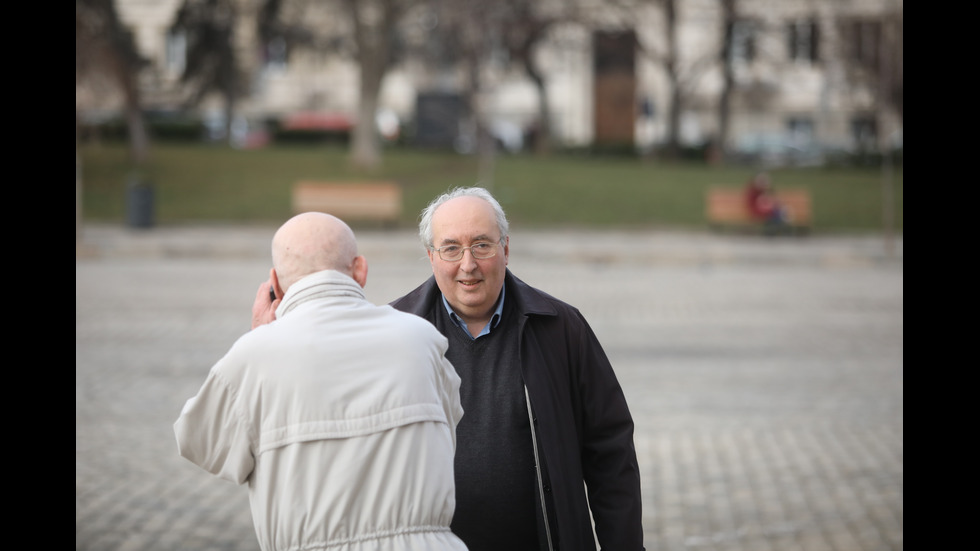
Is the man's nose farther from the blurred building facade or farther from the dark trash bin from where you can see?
the blurred building facade

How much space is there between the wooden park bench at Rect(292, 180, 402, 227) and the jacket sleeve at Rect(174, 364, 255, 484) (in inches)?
993

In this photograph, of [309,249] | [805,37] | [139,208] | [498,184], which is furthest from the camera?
[805,37]

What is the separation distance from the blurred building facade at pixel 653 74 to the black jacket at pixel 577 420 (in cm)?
2808

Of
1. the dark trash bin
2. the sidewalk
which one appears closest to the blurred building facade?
the dark trash bin

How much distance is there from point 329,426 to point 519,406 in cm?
86

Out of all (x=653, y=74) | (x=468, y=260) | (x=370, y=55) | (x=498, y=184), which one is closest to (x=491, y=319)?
(x=468, y=260)

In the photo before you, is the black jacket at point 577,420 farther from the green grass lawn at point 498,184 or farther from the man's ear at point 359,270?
the green grass lawn at point 498,184

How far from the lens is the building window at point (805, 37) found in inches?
1903

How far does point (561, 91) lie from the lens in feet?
229

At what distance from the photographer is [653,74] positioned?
222ft

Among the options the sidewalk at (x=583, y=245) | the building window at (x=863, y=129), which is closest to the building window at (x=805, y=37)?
the building window at (x=863, y=129)

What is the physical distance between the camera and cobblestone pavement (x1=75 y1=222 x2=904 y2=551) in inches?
270

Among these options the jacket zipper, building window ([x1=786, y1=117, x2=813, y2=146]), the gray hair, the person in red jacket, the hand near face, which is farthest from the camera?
building window ([x1=786, y1=117, x2=813, y2=146])

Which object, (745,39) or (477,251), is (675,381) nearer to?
(477,251)
